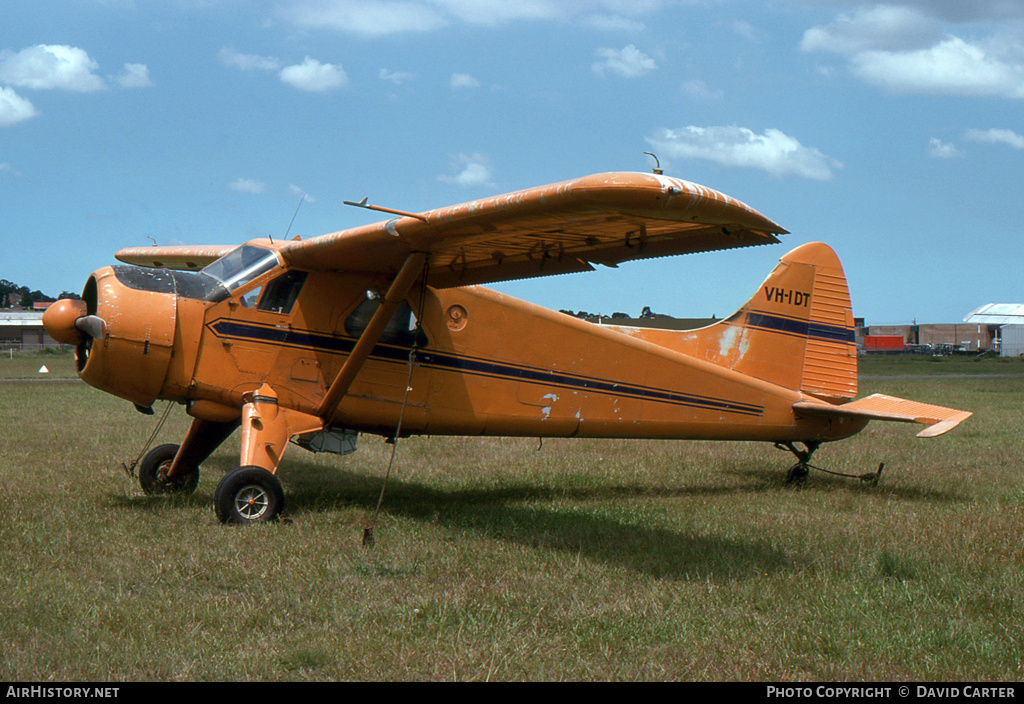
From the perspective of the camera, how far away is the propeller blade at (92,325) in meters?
6.95

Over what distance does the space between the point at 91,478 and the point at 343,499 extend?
2.98 m

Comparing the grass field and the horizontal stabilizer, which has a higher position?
the horizontal stabilizer

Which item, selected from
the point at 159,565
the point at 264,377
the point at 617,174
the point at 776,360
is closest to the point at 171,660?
the point at 159,565

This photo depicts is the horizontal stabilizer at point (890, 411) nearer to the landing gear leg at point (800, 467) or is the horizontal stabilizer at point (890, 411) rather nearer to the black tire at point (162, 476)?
the landing gear leg at point (800, 467)

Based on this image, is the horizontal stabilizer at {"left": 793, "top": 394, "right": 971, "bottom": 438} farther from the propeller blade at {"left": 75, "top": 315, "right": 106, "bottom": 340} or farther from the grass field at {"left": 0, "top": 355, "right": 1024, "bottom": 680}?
the propeller blade at {"left": 75, "top": 315, "right": 106, "bottom": 340}

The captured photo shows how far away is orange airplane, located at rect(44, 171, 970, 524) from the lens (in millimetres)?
6320

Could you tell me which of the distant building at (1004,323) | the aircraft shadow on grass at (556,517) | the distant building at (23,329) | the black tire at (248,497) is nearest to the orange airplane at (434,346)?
the black tire at (248,497)

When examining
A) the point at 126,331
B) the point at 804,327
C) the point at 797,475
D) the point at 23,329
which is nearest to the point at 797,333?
the point at 804,327

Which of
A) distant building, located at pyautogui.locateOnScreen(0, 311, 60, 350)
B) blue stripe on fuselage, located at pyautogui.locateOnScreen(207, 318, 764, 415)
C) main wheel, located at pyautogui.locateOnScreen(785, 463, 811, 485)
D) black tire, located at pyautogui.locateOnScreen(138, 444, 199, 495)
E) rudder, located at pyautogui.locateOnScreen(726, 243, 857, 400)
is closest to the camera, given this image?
blue stripe on fuselage, located at pyautogui.locateOnScreen(207, 318, 764, 415)

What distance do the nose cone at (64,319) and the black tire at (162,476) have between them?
2.04 metres

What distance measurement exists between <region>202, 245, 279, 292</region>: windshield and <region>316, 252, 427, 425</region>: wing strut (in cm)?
114

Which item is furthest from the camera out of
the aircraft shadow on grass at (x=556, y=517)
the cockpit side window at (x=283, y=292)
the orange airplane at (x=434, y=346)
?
the cockpit side window at (x=283, y=292)

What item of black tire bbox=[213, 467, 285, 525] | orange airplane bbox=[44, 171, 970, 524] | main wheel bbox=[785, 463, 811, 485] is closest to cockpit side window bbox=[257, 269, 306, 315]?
orange airplane bbox=[44, 171, 970, 524]
